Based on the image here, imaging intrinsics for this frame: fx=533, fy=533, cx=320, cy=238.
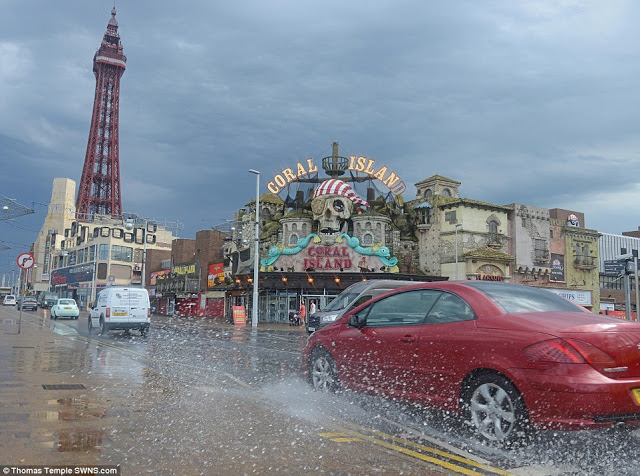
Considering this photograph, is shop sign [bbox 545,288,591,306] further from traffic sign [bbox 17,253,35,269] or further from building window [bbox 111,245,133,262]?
building window [bbox 111,245,133,262]

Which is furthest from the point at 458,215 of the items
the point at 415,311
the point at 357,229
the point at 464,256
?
the point at 415,311

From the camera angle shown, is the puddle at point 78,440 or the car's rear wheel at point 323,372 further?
the car's rear wheel at point 323,372

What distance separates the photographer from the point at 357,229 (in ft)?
146

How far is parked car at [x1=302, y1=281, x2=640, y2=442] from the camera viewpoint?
4.36m

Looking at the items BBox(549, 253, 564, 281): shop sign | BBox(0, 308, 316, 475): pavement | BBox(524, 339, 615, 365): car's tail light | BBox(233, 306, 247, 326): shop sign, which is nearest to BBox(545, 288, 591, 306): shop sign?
BBox(549, 253, 564, 281): shop sign

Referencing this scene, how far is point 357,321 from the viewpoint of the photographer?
6613 millimetres

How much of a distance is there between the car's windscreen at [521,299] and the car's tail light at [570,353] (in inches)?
26.7

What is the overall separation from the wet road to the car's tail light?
70 centimetres

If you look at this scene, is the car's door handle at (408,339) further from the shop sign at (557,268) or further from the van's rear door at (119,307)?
the shop sign at (557,268)

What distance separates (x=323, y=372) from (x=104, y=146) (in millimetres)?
129239

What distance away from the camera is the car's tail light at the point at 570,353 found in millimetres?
4395

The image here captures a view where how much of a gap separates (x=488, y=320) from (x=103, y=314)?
18003 mm

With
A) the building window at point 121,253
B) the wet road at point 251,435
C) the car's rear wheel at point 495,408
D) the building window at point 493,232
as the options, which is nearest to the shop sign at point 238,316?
the building window at point 493,232

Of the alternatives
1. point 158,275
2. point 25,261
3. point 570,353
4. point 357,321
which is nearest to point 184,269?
point 158,275
